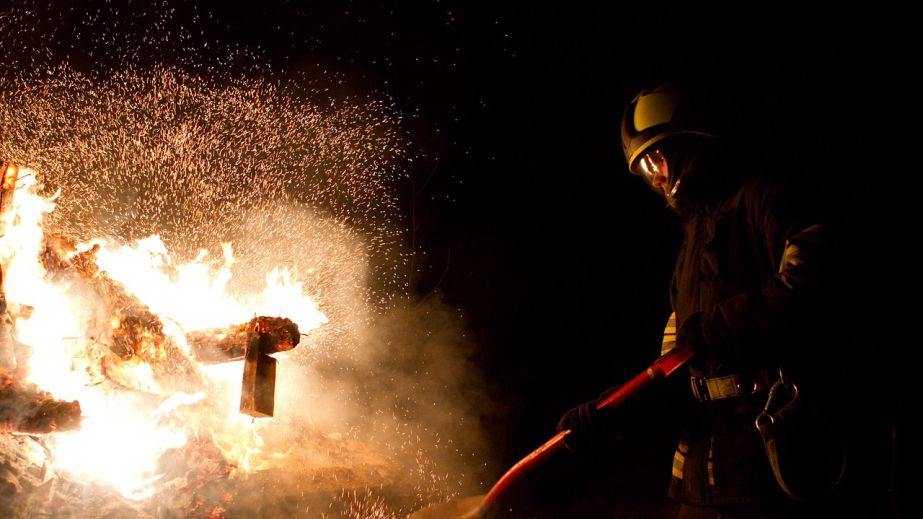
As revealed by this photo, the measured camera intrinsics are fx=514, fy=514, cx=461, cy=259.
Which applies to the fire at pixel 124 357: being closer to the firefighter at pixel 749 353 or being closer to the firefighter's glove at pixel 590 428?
the firefighter's glove at pixel 590 428

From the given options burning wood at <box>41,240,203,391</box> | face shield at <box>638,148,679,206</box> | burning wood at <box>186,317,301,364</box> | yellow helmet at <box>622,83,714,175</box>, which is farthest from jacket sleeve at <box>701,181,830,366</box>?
burning wood at <box>41,240,203,391</box>

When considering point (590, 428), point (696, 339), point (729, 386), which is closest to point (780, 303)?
point (696, 339)

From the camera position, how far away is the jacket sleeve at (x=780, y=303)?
2053 millimetres

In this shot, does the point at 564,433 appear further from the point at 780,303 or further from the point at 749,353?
the point at 780,303

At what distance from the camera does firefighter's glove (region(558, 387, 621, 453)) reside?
2.63 m

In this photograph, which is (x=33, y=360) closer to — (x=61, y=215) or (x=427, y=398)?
(x=61, y=215)

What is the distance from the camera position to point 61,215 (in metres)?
6.52

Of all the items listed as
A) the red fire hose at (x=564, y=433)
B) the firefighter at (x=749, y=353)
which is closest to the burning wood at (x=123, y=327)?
the red fire hose at (x=564, y=433)

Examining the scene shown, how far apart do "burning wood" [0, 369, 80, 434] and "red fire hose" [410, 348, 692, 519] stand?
2420mm

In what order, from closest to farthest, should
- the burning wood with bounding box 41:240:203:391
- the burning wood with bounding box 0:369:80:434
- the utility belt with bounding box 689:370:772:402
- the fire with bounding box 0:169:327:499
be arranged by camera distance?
the utility belt with bounding box 689:370:772:402 < the burning wood with bounding box 0:369:80:434 < the fire with bounding box 0:169:327:499 < the burning wood with bounding box 41:240:203:391

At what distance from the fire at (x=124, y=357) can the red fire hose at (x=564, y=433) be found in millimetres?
2249

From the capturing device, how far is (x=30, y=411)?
339 cm

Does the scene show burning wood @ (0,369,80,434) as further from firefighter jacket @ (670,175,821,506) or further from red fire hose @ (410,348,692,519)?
firefighter jacket @ (670,175,821,506)

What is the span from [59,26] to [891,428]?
8661 millimetres
